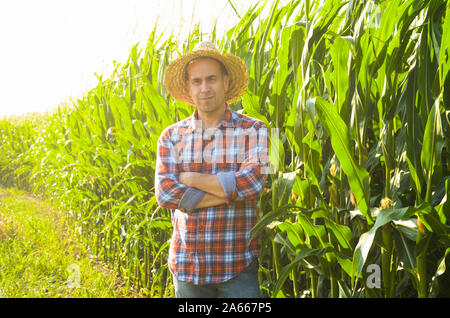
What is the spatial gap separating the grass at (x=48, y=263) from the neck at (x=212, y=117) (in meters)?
1.19

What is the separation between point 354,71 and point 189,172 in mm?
495

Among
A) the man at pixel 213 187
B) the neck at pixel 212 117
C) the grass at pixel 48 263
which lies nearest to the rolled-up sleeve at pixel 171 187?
the man at pixel 213 187

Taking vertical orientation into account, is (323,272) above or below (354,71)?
below

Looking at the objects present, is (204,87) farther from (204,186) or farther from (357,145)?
(357,145)

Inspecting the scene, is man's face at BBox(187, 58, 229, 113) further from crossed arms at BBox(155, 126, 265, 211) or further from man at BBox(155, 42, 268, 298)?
crossed arms at BBox(155, 126, 265, 211)

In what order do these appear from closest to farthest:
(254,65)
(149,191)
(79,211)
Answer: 1. (254,65)
2. (149,191)
3. (79,211)

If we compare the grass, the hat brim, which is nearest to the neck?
the hat brim

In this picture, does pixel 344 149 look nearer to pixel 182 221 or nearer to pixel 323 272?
pixel 323 272

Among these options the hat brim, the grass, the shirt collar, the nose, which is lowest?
the grass

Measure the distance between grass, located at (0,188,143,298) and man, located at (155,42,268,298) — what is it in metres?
1.01

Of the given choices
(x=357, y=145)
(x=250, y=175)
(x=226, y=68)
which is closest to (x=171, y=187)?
(x=250, y=175)

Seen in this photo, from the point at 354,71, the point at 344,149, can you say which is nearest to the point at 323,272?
the point at 344,149

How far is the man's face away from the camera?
123 centimetres
